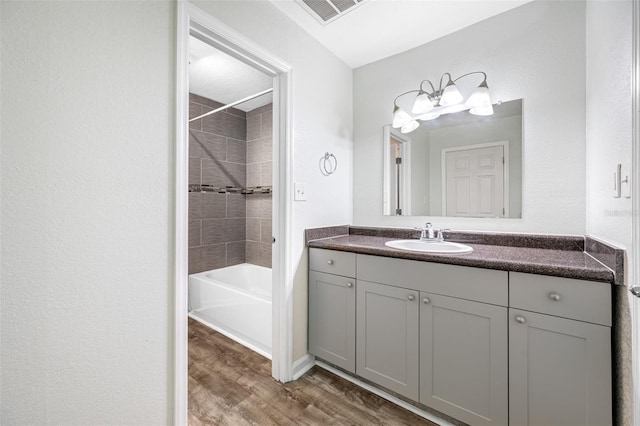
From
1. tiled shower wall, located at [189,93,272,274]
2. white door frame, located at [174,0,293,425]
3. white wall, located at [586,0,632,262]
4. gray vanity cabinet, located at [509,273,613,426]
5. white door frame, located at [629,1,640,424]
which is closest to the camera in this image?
white door frame, located at [629,1,640,424]

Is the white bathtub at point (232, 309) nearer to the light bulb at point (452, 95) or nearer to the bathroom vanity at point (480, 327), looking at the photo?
the bathroom vanity at point (480, 327)

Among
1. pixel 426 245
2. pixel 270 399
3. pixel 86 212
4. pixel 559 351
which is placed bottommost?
pixel 270 399

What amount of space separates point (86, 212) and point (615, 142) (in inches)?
75.2

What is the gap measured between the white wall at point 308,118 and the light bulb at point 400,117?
1.37ft

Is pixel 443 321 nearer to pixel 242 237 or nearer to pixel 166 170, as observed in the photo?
pixel 166 170

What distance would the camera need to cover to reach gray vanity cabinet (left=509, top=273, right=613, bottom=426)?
3.35 ft

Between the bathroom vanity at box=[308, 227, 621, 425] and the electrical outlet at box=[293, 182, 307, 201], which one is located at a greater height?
the electrical outlet at box=[293, 182, 307, 201]

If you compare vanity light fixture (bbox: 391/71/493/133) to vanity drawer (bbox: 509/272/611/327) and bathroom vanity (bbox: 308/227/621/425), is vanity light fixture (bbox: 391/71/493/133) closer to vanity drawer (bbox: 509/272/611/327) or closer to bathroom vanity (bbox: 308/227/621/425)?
bathroom vanity (bbox: 308/227/621/425)

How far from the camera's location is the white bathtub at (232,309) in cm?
212

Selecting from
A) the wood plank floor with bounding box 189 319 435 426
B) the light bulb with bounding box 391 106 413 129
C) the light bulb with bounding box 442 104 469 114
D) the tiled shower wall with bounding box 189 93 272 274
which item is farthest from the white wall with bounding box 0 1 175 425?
the tiled shower wall with bounding box 189 93 272 274

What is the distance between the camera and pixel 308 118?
191 cm

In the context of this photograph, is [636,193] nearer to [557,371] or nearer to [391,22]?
[557,371]

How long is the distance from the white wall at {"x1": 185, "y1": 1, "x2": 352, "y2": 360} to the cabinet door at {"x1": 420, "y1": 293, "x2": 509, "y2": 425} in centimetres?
83

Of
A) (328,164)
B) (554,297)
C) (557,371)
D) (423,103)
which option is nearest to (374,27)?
(423,103)
